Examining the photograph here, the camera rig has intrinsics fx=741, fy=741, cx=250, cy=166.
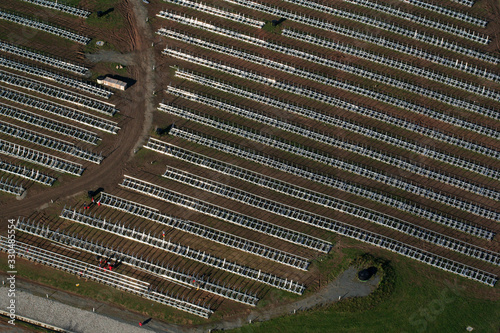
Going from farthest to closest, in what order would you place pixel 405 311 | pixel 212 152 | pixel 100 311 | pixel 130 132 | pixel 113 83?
pixel 113 83
pixel 130 132
pixel 212 152
pixel 405 311
pixel 100 311

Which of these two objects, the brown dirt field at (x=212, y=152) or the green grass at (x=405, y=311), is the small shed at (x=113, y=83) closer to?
the brown dirt field at (x=212, y=152)

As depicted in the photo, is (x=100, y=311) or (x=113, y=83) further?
(x=113, y=83)

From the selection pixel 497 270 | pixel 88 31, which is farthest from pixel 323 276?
pixel 88 31

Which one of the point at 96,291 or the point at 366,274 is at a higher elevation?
the point at 366,274

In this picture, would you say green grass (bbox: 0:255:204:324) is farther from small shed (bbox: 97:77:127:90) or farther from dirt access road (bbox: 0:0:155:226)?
small shed (bbox: 97:77:127:90)

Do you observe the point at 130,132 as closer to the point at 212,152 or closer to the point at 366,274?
the point at 212,152

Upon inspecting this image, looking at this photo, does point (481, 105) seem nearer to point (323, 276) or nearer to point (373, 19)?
point (373, 19)

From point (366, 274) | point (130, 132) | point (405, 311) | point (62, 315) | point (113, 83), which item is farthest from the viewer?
point (113, 83)

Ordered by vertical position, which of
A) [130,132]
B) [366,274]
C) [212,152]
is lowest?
[366,274]

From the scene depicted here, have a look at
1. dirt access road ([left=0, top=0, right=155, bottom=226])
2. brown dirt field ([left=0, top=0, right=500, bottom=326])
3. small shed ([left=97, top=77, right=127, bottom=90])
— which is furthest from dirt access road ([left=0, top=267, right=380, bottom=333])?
small shed ([left=97, top=77, right=127, bottom=90])

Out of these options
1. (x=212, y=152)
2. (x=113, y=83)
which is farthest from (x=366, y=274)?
(x=113, y=83)
